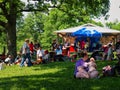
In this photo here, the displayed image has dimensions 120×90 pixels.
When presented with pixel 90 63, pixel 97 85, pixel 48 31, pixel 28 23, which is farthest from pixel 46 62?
pixel 28 23

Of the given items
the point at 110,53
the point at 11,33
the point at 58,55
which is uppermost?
the point at 110,53

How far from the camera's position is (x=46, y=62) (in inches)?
997

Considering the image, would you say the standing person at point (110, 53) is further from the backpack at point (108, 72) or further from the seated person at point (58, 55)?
the backpack at point (108, 72)

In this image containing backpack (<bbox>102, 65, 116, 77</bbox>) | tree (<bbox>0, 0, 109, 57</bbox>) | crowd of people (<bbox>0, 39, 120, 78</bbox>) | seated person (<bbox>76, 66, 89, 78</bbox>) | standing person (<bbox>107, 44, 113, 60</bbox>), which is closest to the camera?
seated person (<bbox>76, 66, 89, 78</bbox>)

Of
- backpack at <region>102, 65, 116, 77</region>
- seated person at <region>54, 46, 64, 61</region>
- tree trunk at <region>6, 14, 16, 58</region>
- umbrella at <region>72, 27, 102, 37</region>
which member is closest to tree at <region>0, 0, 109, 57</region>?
tree trunk at <region>6, 14, 16, 58</region>

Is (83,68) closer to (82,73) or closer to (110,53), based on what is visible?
(82,73)

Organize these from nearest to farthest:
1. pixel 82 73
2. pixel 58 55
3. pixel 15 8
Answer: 1. pixel 82 73
2. pixel 58 55
3. pixel 15 8

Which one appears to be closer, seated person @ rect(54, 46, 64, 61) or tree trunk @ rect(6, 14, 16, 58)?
seated person @ rect(54, 46, 64, 61)

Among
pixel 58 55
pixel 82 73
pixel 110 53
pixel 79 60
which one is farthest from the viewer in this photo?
pixel 58 55

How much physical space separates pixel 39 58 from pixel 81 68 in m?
10.8

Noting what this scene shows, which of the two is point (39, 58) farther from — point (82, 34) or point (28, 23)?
point (28, 23)

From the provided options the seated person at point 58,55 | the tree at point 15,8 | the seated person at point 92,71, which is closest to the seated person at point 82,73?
the seated person at point 92,71

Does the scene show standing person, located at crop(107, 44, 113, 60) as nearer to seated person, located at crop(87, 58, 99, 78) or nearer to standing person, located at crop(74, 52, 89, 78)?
standing person, located at crop(74, 52, 89, 78)

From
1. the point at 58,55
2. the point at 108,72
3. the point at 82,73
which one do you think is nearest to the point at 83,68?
the point at 82,73
